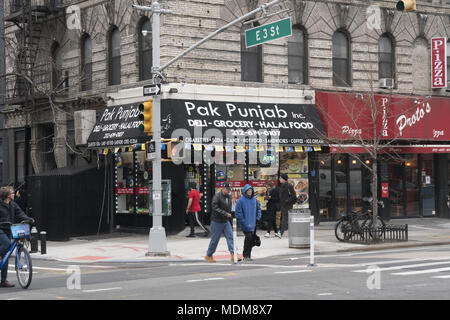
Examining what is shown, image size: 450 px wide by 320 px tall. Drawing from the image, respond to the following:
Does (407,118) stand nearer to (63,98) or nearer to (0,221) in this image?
(63,98)

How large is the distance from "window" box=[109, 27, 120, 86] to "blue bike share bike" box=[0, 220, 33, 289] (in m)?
14.0

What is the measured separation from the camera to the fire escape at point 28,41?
27922mm

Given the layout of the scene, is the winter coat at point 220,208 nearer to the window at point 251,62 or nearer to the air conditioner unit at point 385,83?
the window at point 251,62

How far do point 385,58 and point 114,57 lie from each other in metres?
10.5

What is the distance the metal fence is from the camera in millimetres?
20375

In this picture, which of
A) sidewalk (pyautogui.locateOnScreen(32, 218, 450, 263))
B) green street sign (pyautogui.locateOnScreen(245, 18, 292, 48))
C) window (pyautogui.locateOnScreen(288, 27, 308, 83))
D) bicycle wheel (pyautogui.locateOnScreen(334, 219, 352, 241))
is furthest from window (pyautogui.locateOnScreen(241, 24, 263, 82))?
bicycle wheel (pyautogui.locateOnScreen(334, 219, 352, 241))

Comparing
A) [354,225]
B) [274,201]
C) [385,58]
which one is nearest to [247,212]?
[354,225]

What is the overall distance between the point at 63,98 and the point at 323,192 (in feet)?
34.6

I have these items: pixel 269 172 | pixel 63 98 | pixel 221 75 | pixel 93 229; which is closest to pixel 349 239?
pixel 269 172

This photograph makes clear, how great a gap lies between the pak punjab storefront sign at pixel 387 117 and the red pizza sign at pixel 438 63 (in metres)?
Answer: 0.71

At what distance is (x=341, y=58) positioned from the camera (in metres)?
27.5

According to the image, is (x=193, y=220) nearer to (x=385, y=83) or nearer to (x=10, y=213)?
(x=385, y=83)

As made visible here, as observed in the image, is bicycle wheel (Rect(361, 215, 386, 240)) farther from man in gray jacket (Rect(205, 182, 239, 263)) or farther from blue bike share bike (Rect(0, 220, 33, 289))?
blue bike share bike (Rect(0, 220, 33, 289))

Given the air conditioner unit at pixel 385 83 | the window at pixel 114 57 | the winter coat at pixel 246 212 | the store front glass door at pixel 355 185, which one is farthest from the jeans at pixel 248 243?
the air conditioner unit at pixel 385 83
